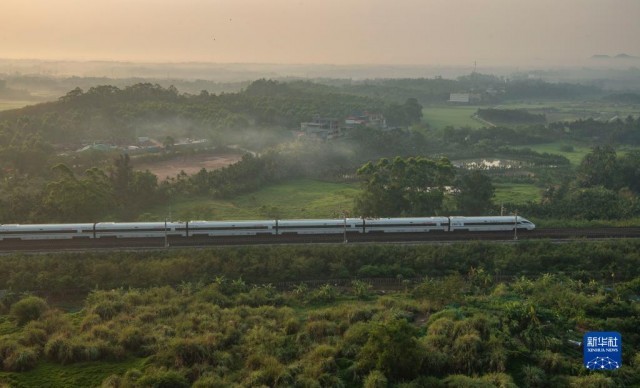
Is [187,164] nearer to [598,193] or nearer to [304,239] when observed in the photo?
[304,239]

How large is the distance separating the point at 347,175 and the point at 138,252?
89.7 ft

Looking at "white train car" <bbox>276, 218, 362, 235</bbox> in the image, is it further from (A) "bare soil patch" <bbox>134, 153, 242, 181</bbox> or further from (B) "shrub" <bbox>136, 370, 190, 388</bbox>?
(A) "bare soil patch" <bbox>134, 153, 242, 181</bbox>

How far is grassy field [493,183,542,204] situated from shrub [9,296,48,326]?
30078 mm

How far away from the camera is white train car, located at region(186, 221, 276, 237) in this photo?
99.1 feet

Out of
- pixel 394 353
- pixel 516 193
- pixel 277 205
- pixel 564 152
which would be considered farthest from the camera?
pixel 564 152

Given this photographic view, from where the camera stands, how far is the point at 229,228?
30391 mm

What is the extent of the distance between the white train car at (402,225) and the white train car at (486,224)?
3.38ft

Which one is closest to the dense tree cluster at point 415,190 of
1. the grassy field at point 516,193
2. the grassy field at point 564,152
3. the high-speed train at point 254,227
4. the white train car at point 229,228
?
the high-speed train at point 254,227

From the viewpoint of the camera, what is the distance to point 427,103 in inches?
4877

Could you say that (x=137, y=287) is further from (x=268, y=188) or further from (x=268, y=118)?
(x=268, y=118)

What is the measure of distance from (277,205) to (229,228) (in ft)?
35.9

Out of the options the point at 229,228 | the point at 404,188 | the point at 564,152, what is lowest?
the point at 229,228

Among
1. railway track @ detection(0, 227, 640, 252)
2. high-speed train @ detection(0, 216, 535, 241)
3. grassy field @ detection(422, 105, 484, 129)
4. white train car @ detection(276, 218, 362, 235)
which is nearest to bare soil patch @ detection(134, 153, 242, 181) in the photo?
high-speed train @ detection(0, 216, 535, 241)

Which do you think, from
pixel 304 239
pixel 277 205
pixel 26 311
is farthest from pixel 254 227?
pixel 26 311
